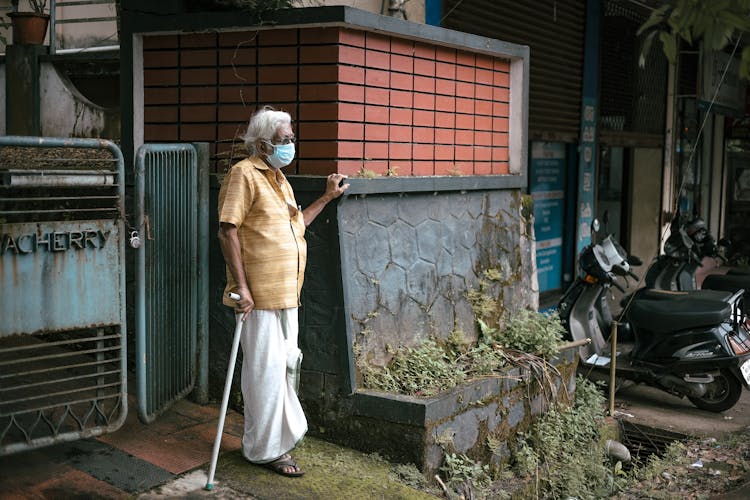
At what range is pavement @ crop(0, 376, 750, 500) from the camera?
12.7 ft

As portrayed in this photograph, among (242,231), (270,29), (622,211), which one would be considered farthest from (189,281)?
(622,211)

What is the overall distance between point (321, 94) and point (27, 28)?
5279mm

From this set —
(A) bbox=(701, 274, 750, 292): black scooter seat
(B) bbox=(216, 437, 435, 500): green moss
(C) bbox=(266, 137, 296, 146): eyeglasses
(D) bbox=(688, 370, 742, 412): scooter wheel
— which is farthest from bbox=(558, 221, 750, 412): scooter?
(C) bbox=(266, 137, 296, 146): eyeglasses

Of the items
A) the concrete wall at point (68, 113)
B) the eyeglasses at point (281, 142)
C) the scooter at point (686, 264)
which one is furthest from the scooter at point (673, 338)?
the concrete wall at point (68, 113)

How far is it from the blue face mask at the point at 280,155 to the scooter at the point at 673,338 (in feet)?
12.6

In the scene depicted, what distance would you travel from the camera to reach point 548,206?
1045cm

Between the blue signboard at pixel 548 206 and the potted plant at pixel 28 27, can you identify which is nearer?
the potted plant at pixel 28 27

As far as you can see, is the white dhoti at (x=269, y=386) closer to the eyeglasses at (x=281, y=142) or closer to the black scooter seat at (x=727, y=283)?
the eyeglasses at (x=281, y=142)

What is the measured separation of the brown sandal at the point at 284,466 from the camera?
4211 millimetres

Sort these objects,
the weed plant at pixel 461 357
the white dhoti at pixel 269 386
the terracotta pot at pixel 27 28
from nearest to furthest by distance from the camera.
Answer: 1. the white dhoti at pixel 269 386
2. the weed plant at pixel 461 357
3. the terracotta pot at pixel 27 28

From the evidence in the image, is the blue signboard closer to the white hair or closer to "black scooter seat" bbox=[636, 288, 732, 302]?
"black scooter seat" bbox=[636, 288, 732, 302]

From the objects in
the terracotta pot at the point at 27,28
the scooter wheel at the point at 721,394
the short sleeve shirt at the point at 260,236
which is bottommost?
the scooter wheel at the point at 721,394

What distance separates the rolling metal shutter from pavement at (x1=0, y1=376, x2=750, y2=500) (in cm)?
464

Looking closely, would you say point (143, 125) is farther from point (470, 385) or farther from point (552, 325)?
point (552, 325)
